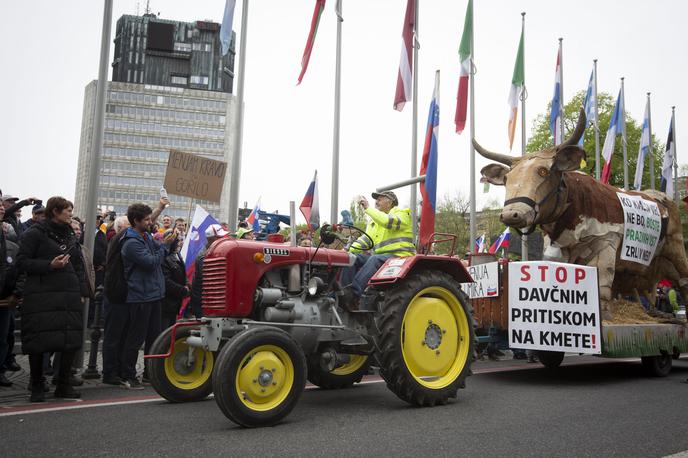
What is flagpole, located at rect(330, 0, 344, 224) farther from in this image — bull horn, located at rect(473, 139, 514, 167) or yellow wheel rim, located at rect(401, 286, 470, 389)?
yellow wheel rim, located at rect(401, 286, 470, 389)

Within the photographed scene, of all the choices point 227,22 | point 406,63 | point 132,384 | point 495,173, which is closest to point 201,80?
point 406,63

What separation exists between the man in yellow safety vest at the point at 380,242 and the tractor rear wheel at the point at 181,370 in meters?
1.58

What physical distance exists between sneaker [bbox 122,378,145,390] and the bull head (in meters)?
4.66

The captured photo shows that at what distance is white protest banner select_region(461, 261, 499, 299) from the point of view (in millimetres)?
7406

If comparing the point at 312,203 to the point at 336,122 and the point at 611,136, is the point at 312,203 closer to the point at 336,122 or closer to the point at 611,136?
the point at 336,122

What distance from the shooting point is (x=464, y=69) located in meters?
15.6

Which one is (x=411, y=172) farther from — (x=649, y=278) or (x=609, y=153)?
(x=609, y=153)

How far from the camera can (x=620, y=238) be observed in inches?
321

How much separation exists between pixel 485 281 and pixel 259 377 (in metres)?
4.02

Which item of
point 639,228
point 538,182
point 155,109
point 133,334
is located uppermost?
point 155,109

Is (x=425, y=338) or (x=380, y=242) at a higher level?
(x=380, y=242)

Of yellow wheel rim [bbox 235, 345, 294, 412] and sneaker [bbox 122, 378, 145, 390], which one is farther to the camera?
sneaker [bbox 122, 378, 145, 390]

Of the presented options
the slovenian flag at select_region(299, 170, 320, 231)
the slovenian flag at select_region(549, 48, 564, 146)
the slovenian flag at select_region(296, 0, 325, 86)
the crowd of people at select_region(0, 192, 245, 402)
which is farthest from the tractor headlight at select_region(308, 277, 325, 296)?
the slovenian flag at select_region(549, 48, 564, 146)

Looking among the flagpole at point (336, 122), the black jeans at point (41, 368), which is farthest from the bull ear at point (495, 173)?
the black jeans at point (41, 368)
